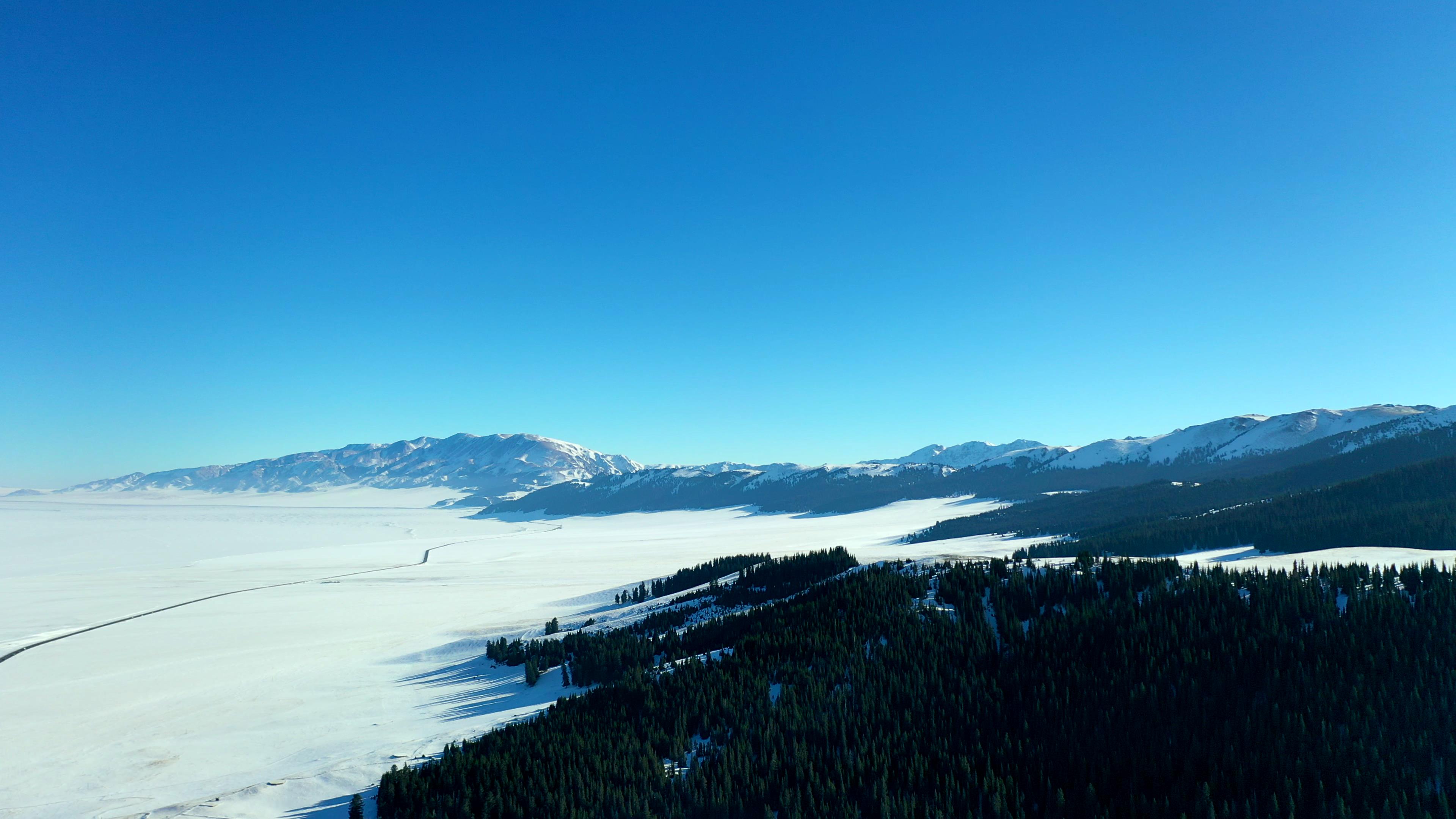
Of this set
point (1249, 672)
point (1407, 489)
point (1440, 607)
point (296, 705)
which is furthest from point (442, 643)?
point (1407, 489)

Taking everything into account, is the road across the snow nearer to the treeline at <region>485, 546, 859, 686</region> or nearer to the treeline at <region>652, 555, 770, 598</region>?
the treeline at <region>485, 546, 859, 686</region>

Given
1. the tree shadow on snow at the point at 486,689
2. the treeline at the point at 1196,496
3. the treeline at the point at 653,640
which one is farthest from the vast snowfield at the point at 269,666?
the treeline at the point at 1196,496

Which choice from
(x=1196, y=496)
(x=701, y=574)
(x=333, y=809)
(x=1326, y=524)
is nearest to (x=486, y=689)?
(x=333, y=809)

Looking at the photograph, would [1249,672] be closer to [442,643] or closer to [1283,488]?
[442,643]

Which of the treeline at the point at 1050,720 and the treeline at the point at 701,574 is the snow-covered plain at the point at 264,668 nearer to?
the treeline at the point at 701,574

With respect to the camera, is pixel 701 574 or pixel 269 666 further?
pixel 701 574

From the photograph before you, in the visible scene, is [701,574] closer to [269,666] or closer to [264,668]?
[269,666]

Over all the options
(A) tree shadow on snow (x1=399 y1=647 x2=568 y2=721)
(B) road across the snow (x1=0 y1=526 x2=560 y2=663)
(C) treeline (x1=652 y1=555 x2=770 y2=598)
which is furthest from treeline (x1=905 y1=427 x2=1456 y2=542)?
(A) tree shadow on snow (x1=399 y1=647 x2=568 y2=721)
